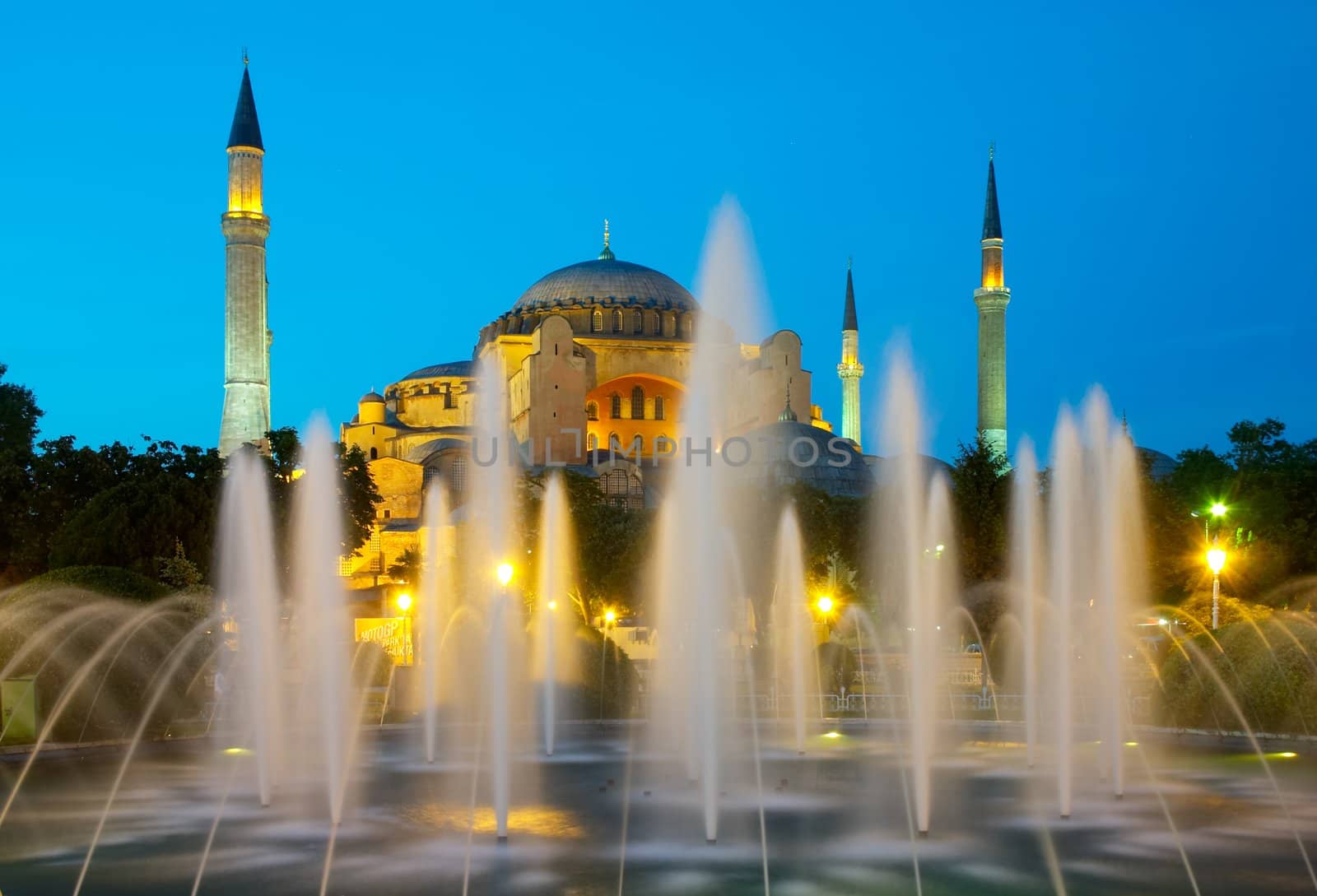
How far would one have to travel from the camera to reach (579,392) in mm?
51188

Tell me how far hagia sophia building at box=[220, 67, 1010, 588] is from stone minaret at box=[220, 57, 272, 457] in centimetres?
5

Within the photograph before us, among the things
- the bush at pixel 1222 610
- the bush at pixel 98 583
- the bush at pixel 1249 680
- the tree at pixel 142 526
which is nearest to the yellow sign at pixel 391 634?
the tree at pixel 142 526

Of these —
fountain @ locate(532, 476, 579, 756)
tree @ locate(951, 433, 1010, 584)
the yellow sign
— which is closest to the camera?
fountain @ locate(532, 476, 579, 756)

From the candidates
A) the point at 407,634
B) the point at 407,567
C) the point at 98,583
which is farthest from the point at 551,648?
the point at 407,567

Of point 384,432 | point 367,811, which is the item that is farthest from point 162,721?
point 384,432

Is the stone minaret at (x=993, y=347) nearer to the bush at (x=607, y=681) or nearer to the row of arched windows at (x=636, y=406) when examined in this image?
the row of arched windows at (x=636, y=406)

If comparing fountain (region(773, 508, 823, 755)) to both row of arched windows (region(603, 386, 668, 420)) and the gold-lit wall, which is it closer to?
the gold-lit wall

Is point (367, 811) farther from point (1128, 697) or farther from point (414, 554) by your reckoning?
point (414, 554)

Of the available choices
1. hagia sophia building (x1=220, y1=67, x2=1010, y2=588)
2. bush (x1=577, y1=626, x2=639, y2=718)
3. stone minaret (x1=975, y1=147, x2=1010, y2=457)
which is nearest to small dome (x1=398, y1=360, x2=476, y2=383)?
hagia sophia building (x1=220, y1=67, x2=1010, y2=588)

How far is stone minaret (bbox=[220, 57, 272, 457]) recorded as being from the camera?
4416 cm

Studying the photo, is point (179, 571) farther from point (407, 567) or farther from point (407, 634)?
point (407, 567)

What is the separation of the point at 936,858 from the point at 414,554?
35264 millimetres

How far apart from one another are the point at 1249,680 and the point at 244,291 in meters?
35.9

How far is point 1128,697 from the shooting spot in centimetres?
1689
